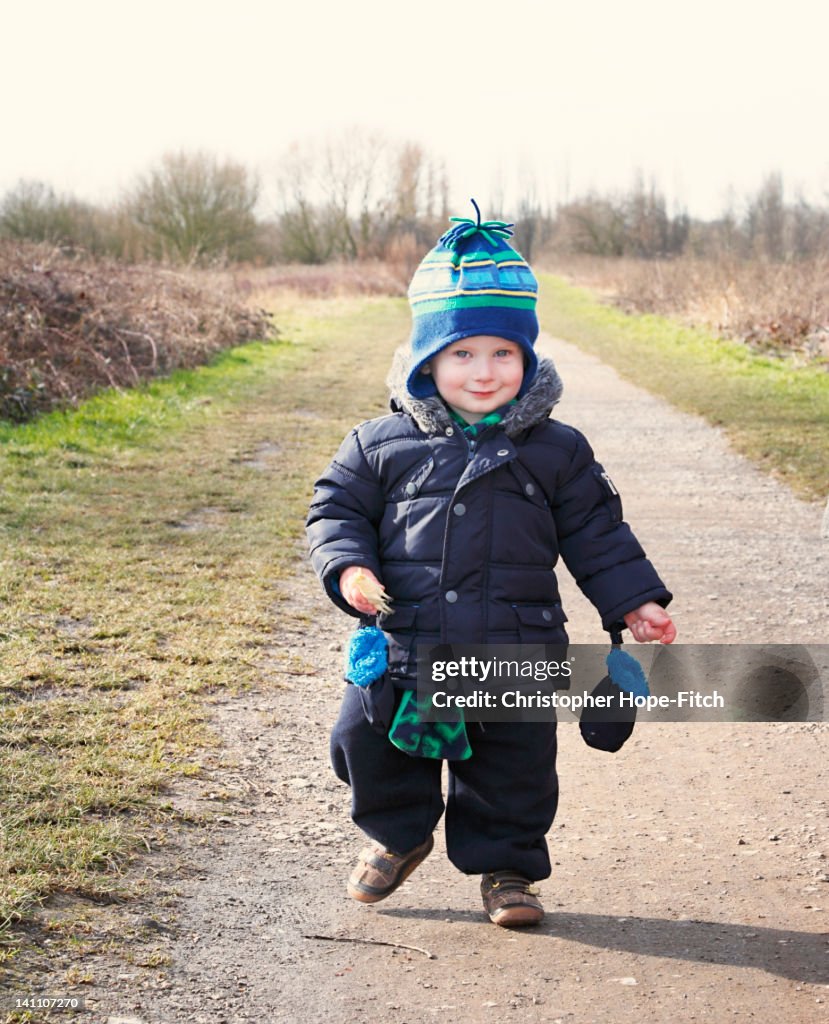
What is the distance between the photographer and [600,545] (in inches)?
109

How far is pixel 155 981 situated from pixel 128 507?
5074mm

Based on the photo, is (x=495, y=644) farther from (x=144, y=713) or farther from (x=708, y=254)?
(x=708, y=254)

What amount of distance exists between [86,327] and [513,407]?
1095cm

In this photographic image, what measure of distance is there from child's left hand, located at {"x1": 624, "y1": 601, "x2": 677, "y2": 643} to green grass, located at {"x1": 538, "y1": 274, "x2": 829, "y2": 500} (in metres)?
5.52

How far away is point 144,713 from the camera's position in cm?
400

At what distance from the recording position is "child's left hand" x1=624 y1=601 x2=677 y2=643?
2.69 m

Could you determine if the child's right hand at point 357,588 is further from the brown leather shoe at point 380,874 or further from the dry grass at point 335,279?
the dry grass at point 335,279

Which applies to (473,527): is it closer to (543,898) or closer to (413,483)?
(413,483)

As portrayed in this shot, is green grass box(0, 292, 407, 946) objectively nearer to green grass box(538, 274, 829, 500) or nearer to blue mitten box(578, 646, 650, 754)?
blue mitten box(578, 646, 650, 754)

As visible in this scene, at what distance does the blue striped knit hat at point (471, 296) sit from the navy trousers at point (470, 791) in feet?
2.61

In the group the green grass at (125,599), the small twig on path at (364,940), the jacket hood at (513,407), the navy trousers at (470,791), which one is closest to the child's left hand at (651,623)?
the navy trousers at (470,791)

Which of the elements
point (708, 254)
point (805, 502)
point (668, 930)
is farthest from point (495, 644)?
point (708, 254)

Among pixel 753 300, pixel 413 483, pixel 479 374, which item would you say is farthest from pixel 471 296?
pixel 753 300

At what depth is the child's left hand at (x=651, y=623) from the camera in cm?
269
